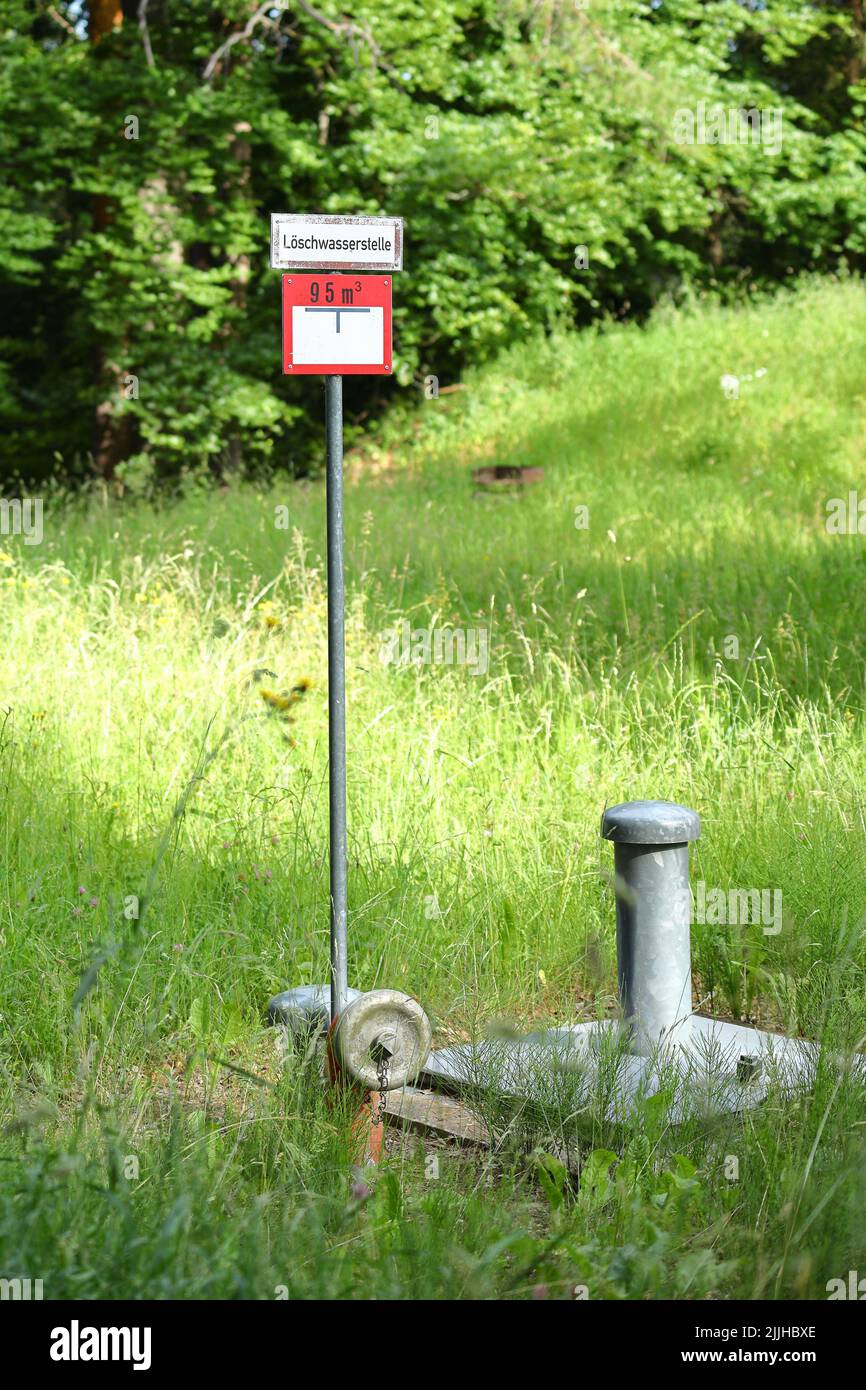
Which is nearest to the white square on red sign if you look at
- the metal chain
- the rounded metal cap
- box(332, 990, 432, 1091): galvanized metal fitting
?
the rounded metal cap

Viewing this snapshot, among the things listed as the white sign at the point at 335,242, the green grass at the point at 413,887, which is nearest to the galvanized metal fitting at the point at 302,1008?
the green grass at the point at 413,887

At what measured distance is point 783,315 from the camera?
52.0 feet

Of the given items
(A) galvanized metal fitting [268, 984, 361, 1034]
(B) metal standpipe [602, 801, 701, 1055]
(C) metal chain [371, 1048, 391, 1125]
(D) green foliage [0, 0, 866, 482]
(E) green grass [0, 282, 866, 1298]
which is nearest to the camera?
(E) green grass [0, 282, 866, 1298]

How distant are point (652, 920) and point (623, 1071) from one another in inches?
16.4

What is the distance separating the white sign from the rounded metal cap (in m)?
1.54

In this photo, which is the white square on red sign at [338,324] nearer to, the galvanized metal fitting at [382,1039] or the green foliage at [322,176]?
the galvanized metal fitting at [382,1039]

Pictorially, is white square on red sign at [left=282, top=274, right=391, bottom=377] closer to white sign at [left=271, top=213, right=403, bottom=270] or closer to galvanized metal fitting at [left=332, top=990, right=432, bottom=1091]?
white sign at [left=271, top=213, right=403, bottom=270]

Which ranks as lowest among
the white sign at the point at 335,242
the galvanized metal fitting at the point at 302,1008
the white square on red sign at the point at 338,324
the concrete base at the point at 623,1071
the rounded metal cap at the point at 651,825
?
the concrete base at the point at 623,1071

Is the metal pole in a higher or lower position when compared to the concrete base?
higher

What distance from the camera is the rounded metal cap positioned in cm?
369

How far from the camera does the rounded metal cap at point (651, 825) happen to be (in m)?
3.69

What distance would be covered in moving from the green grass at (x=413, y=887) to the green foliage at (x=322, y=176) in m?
6.25
